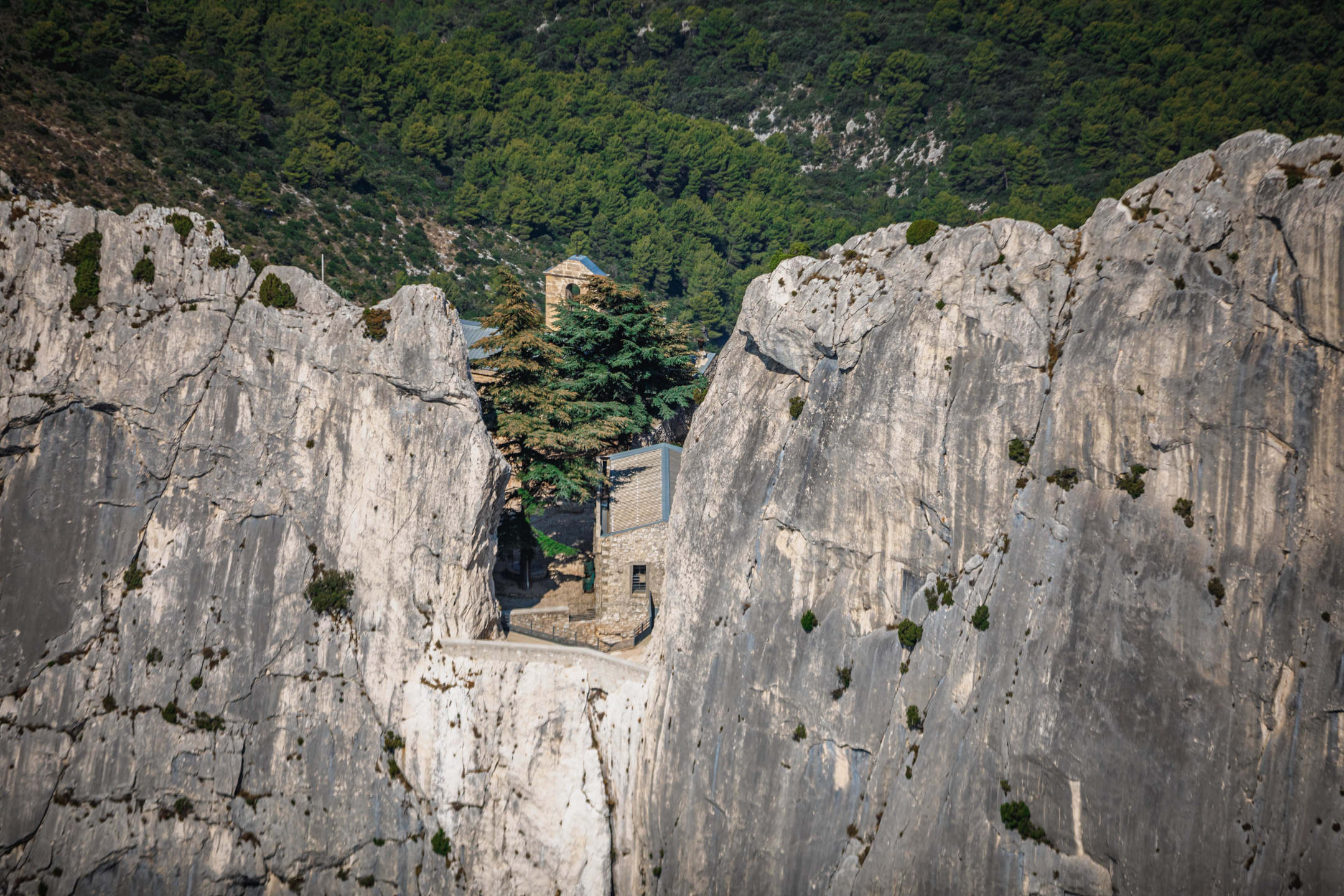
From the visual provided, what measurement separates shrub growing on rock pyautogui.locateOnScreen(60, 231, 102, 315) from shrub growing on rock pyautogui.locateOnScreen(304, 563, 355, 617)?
574 inches

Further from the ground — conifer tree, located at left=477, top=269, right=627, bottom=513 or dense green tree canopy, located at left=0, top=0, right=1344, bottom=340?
dense green tree canopy, located at left=0, top=0, right=1344, bottom=340

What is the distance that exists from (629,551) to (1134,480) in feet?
65.6

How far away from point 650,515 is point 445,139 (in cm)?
7692

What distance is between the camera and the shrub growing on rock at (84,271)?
3831cm

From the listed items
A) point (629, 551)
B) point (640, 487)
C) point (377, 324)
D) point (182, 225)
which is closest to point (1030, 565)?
point (629, 551)

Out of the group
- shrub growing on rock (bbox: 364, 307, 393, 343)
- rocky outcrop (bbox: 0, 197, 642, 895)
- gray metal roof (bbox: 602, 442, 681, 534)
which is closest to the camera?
rocky outcrop (bbox: 0, 197, 642, 895)

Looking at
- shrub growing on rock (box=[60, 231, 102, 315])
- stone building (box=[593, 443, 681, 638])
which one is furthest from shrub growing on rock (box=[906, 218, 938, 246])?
shrub growing on rock (box=[60, 231, 102, 315])

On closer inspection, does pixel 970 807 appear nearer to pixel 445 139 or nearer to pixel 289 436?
pixel 289 436

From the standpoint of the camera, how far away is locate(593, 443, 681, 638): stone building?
38.3 meters

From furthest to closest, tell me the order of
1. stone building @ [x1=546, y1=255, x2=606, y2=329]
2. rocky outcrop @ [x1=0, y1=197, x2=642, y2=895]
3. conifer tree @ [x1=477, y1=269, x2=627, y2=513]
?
1. stone building @ [x1=546, y1=255, x2=606, y2=329]
2. conifer tree @ [x1=477, y1=269, x2=627, y2=513]
3. rocky outcrop @ [x1=0, y1=197, x2=642, y2=895]

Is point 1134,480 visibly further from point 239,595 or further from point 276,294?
point 239,595

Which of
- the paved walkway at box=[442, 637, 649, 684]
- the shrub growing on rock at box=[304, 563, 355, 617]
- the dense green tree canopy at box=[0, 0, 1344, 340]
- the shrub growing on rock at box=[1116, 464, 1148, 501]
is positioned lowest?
the paved walkway at box=[442, 637, 649, 684]

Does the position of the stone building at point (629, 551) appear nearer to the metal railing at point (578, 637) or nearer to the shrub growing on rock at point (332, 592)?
the metal railing at point (578, 637)

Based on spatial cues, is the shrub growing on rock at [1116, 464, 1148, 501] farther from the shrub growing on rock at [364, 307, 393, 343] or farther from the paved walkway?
the shrub growing on rock at [364, 307, 393, 343]
